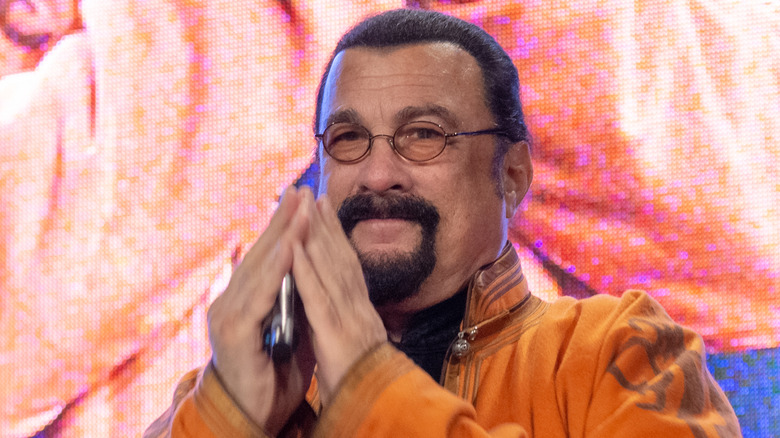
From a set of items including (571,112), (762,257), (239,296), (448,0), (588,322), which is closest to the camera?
(239,296)

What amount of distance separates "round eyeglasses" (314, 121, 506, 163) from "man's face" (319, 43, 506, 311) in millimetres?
11

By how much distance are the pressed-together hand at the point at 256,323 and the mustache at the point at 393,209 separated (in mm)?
250

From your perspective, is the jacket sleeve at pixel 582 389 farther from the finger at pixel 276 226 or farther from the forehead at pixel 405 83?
the forehead at pixel 405 83

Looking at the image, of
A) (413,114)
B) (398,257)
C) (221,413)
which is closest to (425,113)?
(413,114)

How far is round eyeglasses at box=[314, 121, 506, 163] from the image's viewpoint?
47.7 inches

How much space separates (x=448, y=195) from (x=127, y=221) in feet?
3.73

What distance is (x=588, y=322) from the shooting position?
3.54 feet

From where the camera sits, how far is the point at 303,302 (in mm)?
894

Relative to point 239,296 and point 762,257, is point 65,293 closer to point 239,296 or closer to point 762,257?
point 239,296

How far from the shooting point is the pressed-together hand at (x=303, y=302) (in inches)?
34.1

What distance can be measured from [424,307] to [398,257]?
12 cm

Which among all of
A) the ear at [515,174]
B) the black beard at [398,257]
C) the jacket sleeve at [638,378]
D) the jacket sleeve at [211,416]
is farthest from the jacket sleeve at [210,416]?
the ear at [515,174]

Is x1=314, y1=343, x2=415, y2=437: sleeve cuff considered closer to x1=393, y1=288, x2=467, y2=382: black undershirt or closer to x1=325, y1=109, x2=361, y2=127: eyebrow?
x1=393, y1=288, x2=467, y2=382: black undershirt

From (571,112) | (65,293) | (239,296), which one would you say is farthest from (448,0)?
(65,293)
